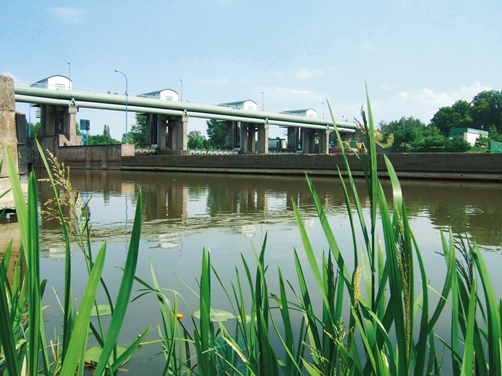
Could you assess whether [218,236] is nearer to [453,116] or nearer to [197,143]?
[197,143]

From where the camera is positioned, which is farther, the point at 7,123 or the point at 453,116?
the point at 453,116

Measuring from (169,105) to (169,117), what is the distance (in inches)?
145

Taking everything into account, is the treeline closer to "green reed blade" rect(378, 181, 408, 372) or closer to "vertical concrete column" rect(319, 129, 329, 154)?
"vertical concrete column" rect(319, 129, 329, 154)

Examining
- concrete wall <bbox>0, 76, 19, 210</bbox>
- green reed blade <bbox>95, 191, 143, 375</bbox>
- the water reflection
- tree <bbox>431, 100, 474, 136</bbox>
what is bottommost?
the water reflection

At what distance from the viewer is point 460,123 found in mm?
89000

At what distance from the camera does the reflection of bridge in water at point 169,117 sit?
1576 inches

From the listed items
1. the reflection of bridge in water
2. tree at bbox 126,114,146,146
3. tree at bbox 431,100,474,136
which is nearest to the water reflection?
the reflection of bridge in water

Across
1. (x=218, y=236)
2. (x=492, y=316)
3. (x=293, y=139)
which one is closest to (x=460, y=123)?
(x=293, y=139)

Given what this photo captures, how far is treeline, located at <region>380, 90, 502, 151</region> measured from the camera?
68.6 m

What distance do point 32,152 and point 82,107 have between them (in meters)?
5.94

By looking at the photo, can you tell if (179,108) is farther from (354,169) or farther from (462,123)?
(462,123)

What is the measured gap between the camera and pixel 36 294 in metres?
0.69

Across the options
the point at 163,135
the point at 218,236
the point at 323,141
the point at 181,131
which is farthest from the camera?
the point at 323,141

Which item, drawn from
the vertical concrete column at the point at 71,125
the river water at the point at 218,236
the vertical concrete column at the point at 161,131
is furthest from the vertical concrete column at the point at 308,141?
the river water at the point at 218,236
